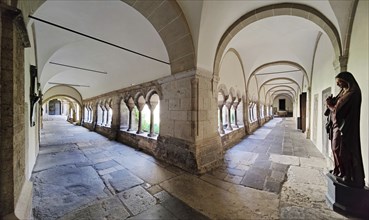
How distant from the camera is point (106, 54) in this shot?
4484 millimetres

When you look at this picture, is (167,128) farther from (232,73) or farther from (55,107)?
(55,107)

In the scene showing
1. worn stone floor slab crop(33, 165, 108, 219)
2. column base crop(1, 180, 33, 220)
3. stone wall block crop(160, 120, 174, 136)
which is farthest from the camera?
stone wall block crop(160, 120, 174, 136)

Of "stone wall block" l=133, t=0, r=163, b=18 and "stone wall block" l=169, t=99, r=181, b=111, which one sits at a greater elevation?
"stone wall block" l=133, t=0, r=163, b=18

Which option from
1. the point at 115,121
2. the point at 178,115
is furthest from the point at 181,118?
the point at 115,121

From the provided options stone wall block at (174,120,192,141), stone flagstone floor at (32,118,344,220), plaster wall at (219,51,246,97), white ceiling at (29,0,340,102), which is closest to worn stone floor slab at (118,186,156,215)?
stone flagstone floor at (32,118,344,220)

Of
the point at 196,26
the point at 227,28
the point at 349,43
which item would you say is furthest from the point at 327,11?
the point at 196,26

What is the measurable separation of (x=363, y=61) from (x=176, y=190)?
2920mm

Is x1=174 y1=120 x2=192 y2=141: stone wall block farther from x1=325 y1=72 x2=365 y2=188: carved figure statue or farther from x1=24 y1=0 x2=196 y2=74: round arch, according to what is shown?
x1=325 y1=72 x2=365 y2=188: carved figure statue

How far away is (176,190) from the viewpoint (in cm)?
206

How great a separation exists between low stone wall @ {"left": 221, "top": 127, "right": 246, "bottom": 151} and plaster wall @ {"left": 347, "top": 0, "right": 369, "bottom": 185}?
2544mm

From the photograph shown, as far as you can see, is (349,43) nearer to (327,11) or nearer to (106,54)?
(327,11)

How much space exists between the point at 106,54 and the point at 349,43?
5.23 meters

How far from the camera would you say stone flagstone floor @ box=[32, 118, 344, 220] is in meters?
1.60

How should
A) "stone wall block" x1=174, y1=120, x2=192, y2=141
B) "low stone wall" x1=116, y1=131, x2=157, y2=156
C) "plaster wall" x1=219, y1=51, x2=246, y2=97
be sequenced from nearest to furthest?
"stone wall block" x1=174, y1=120, x2=192, y2=141 → "low stone wall" x1=116, y1=131, x2=157, y2=156 → "plaster wall" x1=219, y1=51, x2=246, y2=97
